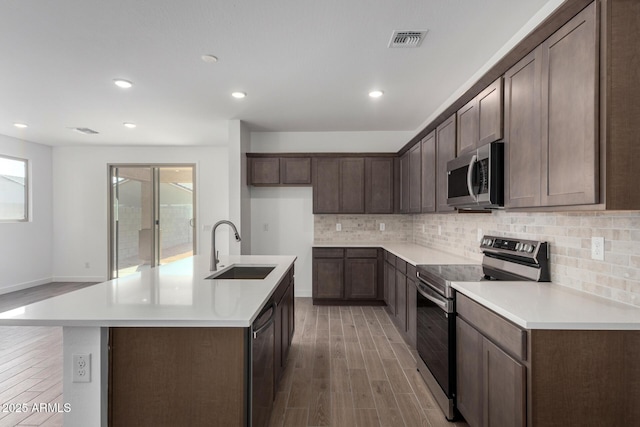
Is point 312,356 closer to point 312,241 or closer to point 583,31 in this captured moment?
point 312,241

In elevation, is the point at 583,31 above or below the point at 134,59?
below

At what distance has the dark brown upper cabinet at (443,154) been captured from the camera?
9.27ft

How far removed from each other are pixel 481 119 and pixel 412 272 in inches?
58.0

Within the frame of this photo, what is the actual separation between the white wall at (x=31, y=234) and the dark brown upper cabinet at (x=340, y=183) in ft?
16.8

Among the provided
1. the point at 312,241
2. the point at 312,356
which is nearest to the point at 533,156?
the point at 312,356

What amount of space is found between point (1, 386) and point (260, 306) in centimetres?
255

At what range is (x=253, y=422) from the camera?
147cm

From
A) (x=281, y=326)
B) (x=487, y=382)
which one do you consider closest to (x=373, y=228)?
(x=281, y=326)

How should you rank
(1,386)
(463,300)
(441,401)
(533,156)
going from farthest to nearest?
(1,386)
(441,401)
(463,300)
(533,156)

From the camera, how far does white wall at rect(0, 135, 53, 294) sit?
5266 millimetres

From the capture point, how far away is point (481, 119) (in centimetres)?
230

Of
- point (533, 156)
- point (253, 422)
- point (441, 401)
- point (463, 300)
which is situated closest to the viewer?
point (253, 422)

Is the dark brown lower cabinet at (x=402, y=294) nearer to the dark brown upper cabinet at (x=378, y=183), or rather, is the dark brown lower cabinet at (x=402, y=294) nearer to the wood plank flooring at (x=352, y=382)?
the wood plank flooring at (x=352, y=382)

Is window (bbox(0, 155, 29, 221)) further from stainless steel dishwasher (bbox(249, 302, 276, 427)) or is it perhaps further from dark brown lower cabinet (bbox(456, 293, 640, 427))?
dark brown lower cabinet (bbox(456, 293, 640, 427))
